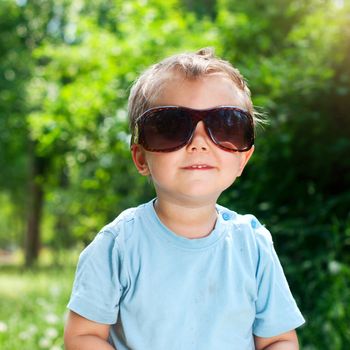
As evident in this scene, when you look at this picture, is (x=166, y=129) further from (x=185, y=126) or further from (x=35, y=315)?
(x=35, y=315)

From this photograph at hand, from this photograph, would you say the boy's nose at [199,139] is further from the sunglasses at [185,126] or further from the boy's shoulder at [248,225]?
the boy's shoulder at [248,225]

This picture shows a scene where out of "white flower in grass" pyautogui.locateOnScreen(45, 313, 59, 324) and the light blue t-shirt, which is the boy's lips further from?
"white flower in grass" pyautogui.locateOnScreen(45, 313, 59, 324)

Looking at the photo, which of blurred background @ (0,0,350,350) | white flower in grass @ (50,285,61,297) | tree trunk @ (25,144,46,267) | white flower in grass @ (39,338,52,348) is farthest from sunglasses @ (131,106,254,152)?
tree trunk @ (25,144,46,267)

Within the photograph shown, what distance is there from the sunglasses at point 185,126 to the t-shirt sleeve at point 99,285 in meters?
0.31

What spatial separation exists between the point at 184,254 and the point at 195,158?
0.27 metres

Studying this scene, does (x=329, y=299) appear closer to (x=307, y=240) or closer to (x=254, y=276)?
(x=307, y=240)

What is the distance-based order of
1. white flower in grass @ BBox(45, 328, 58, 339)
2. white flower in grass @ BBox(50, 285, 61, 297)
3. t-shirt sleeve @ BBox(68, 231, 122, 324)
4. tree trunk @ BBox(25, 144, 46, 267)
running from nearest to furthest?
t-shirt sleeve @ BBox(68, 231, 122, 324), white flower in grass @ BBox(45, 328, 58, 339), white flower in grass @ BBox(50, 285, 61, 297), tree trunk @ BBox(25, 144, 46, 267)

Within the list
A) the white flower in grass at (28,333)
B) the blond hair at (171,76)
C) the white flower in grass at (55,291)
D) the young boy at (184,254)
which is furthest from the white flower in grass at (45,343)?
the blond hair at (171,76)

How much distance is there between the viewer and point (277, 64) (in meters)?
5.64

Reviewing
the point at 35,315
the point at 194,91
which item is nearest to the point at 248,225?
the point at 194,91

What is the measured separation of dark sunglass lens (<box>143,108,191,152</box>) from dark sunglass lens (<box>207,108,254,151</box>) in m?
0.07

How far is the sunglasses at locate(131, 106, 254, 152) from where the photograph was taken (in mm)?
1908

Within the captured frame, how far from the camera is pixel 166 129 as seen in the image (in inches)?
75.6

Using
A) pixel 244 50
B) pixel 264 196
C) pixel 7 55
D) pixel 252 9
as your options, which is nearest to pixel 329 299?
pixel 264 196
